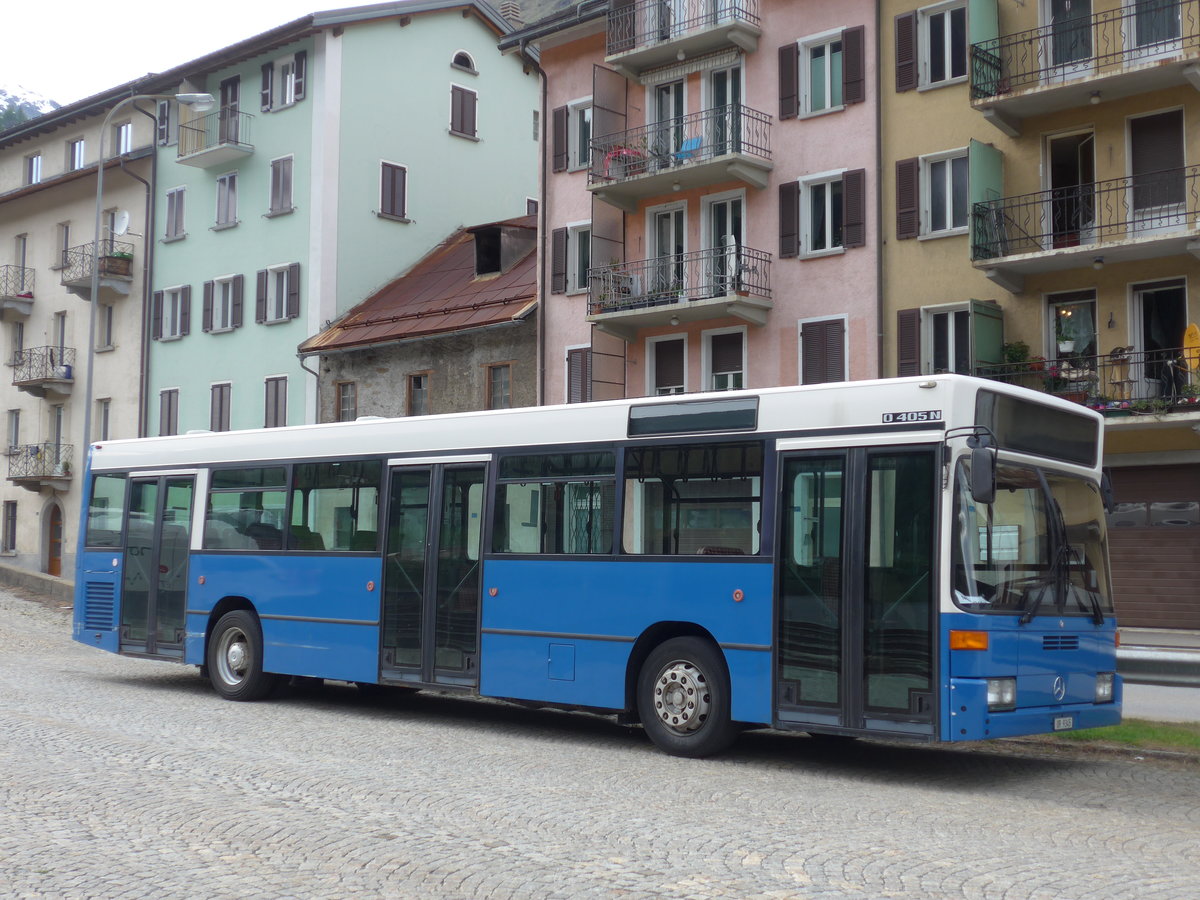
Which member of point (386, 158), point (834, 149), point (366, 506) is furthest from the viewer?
point (386, 158)

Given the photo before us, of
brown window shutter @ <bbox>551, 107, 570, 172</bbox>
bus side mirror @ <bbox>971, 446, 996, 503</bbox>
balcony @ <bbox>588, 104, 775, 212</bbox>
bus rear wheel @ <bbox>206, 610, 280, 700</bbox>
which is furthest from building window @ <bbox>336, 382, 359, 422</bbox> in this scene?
bus side mirror @ <bbox>971, 446, 996, 503</bbox>

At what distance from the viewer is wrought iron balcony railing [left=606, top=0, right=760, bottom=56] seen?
99.2ft

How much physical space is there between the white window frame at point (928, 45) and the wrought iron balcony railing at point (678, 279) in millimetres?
4630

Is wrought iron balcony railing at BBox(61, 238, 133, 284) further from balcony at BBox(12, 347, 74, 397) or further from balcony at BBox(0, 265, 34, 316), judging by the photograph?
balcony at BBox(0, 265, 34, 316)

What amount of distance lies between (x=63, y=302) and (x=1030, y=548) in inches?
1769

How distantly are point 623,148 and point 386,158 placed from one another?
12090 millimetres

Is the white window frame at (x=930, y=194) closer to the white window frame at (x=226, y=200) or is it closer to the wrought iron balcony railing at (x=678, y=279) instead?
the wrought iron balcony railing at (x=678, y=279)

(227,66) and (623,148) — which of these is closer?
(623,148)

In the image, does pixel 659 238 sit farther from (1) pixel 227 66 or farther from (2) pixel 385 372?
(1) pixel 227 66

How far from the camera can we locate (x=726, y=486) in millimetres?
11477

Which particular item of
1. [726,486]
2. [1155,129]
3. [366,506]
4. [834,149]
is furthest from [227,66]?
[726,486]

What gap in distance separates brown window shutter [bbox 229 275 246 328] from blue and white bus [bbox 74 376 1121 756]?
27.7 meters

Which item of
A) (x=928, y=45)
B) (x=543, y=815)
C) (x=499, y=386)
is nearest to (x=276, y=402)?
(x=499, y=386)

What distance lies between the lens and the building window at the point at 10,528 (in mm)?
51094
